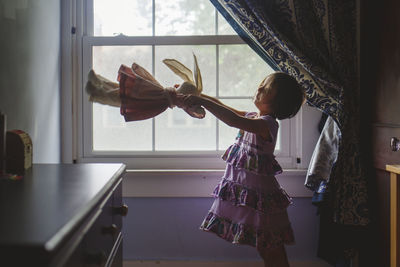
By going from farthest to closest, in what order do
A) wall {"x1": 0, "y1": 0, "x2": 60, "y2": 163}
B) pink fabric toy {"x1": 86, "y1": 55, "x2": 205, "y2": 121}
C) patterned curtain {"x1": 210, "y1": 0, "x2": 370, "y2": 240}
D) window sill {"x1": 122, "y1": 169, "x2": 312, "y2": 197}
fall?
window sill {"x1": 122, "y1": 169, "x2": 312, "y2": 197} < patterned curtain {"x1": 210, "y1": 0, "x2": 370, "y2": 240} < wall {"x1": 0, "y1": 0, "x2": 60, "y2": 163} < pink fabric toy {"x1": 86, "y1": 55, "x2": 205, "y2": 121}

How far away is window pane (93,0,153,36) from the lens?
6.94 ft

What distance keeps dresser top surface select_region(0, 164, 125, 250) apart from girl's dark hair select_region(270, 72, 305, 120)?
746 millimetres

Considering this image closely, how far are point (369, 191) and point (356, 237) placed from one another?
235 millimetres

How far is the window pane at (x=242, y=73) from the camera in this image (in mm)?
2102

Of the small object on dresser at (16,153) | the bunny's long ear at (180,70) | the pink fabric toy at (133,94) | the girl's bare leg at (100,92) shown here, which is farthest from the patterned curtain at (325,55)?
the small object on dresser at (16,153)

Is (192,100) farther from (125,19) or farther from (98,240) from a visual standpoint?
(125,19)

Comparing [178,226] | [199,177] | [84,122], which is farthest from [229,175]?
[84,122]

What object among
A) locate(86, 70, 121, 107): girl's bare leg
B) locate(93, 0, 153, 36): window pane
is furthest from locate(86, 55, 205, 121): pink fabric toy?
locate(93, 0, 153, 36): window pane

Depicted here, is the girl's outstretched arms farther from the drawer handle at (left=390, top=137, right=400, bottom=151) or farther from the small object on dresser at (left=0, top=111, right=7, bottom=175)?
the small object on dresser at (left=0, top=111, right=7, bottom=175)

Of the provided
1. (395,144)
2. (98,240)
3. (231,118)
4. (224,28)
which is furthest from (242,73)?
(98,240)

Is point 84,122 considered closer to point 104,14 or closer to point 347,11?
point 104,14

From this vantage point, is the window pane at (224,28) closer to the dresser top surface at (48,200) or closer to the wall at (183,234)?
the wall at (183,234)

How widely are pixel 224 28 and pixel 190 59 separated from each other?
0.83ft

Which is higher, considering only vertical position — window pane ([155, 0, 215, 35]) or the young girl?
window pane ([155, 0, 215, 35])
